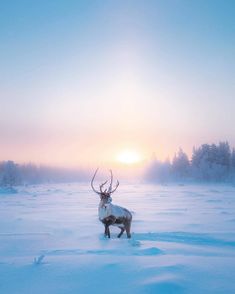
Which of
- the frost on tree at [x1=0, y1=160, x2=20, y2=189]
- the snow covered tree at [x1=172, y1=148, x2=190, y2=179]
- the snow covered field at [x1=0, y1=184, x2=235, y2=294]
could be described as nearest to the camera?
the snow covered field at [x1=0, y1=184, x2=235, y2=294]

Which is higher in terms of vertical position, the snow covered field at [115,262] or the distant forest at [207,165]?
the distant forest at [207,165]

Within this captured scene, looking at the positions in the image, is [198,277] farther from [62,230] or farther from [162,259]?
[62,230]

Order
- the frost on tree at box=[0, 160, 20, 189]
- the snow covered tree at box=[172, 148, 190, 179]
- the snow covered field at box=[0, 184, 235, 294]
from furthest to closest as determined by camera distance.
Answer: the snow covered tree at box=[172, 148, 190, 179]
the frost on tree at box=[0, 160, 20, 189]
the snow covered field at box=[0, 184, 235, 294]

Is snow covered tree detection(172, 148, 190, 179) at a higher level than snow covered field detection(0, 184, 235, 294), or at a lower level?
higher

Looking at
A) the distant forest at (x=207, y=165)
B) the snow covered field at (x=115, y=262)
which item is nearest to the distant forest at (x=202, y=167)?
the distant forest at (x=207, y=165)

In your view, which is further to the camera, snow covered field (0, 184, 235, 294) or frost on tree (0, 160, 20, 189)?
frost on tree (0, 160, 20, 189)

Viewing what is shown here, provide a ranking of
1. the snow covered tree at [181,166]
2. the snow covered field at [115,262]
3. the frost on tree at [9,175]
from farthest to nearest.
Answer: the snow covered tree at [181,166] < the frost on tree at [9,175] < the snow covered field at [115,262]

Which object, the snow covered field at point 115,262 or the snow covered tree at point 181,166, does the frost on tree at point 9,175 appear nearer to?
the snow covered tree at point 181,166

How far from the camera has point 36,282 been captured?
592cm

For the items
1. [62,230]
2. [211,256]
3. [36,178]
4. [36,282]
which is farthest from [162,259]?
[36,178]

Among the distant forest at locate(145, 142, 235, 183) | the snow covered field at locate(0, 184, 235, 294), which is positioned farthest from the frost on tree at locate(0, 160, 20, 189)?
the snow covered field at locate(0, 184, 235, 294)

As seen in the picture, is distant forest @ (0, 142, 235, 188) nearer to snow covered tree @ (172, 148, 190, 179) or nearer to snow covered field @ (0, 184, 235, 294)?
snow covered tree @ (172, 148, 190, 179)

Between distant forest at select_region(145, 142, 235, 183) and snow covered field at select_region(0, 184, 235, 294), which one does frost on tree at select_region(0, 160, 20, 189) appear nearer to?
distant forest at select_region(145, 142, 235, 183)

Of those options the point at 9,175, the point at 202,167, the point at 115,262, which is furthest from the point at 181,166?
the point at 115,262
